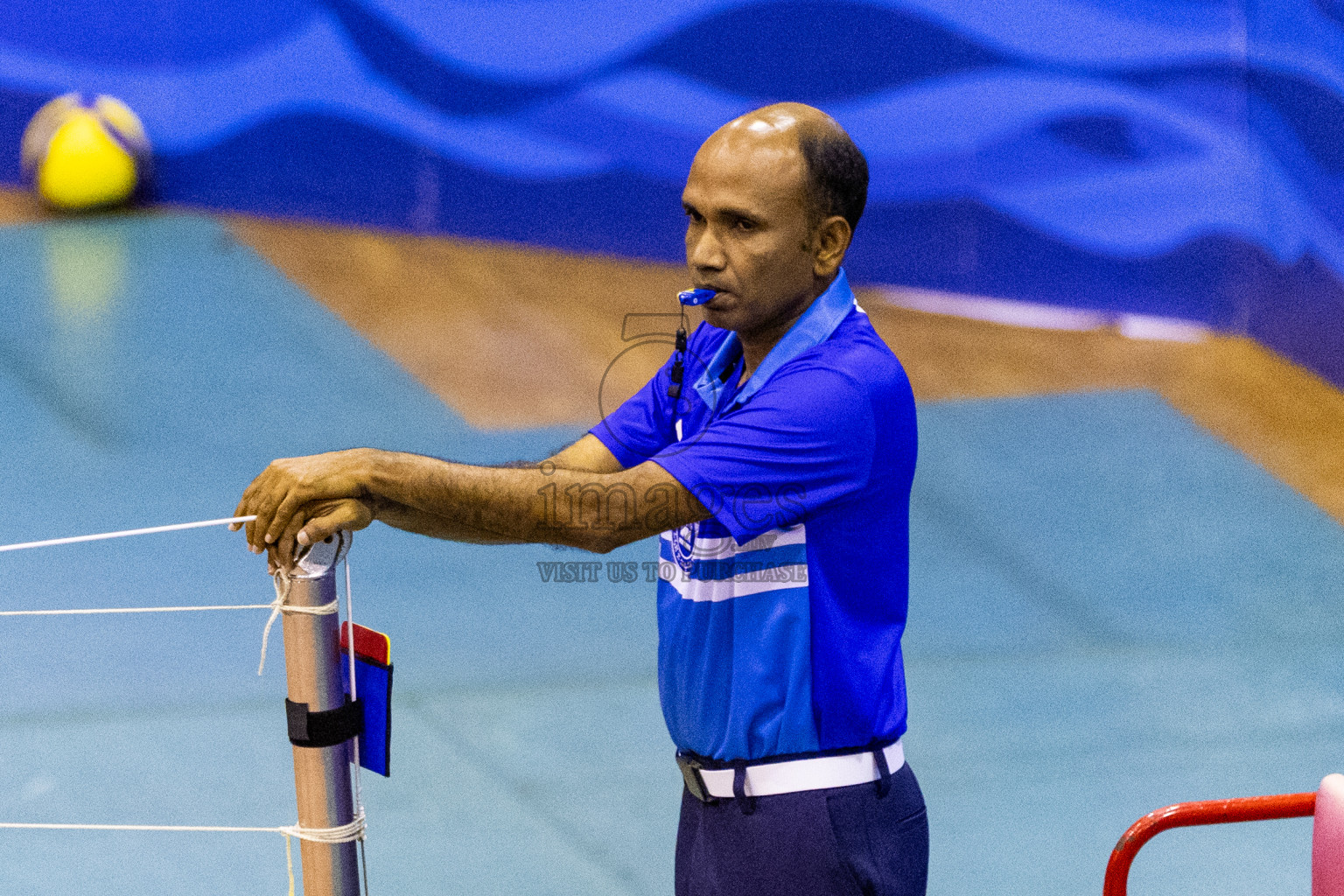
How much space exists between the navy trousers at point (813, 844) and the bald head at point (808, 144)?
83 cm

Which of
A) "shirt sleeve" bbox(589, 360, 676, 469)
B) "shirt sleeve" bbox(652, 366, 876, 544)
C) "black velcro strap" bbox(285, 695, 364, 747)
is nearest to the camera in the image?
"black velcro strap" bbox(285, 695, 364, 747)

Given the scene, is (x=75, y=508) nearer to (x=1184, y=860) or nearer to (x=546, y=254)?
(x=546, y=254)

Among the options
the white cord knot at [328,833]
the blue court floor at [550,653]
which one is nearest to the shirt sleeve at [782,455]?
the white cord knot at [328,833]

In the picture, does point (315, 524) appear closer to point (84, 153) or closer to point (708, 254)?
point (708, 254)

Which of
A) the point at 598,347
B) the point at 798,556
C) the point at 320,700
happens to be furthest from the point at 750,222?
the point at 598,347

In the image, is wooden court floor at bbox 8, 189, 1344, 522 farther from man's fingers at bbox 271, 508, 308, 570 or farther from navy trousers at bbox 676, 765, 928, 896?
man's fingers at bbox 271, 508, 308, 570

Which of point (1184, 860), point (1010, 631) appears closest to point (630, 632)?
point (1010, 631)

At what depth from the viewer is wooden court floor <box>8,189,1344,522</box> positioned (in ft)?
22.4

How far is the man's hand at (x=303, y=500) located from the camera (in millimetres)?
1919

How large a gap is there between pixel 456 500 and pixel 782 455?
1.45 feet

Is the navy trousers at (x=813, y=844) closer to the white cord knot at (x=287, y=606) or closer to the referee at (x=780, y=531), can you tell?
the referee at (x=780, y=531)

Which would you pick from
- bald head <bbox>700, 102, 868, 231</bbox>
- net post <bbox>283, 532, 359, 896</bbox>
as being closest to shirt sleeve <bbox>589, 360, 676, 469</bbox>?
bald head <bbox>700, 102, 868, 231</bbox>

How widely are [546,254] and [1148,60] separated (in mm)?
3189

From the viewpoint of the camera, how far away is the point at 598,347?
24.6 ft
